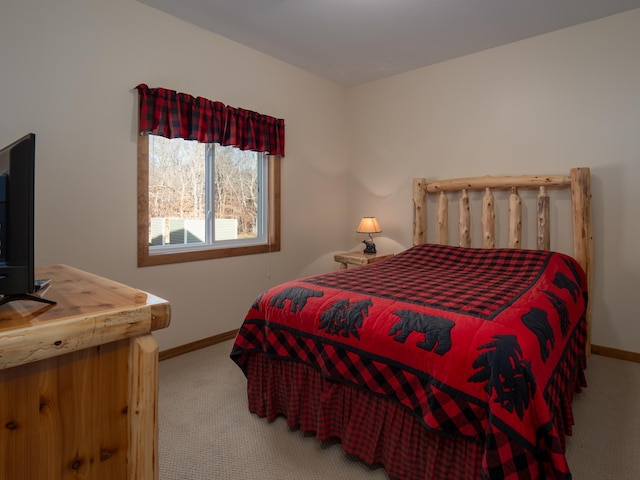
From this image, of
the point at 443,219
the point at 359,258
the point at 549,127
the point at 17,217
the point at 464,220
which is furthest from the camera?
the point at 359,258

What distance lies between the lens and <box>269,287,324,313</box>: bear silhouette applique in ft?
6.36

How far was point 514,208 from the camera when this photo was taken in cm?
311

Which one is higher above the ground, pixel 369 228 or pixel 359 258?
pixel 369 228

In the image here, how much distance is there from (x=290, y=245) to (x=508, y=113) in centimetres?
224

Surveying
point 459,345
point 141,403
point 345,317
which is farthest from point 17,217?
point 459,345

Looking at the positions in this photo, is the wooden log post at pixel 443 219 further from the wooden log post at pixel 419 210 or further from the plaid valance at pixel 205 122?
the plaid valance at pixel 205 122

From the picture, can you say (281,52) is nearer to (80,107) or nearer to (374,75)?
(374,75)

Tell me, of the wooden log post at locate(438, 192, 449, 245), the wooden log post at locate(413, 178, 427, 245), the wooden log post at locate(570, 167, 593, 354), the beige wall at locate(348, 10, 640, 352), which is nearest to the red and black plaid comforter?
the wooden log post at locate(570, 167, 593, 354)

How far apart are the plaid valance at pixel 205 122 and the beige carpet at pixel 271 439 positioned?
1.70 meters

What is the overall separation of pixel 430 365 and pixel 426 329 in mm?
144

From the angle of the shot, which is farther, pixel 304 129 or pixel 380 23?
pixel 304 129

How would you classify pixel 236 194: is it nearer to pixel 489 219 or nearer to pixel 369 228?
pixel 369 228

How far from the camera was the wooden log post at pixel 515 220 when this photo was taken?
310 cm

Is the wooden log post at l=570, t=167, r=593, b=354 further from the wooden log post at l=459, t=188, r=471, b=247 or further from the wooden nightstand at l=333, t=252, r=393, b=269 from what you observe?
the wooden nightstand at l=333, t=252, r=393, b=269
